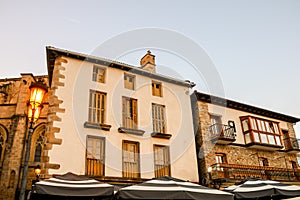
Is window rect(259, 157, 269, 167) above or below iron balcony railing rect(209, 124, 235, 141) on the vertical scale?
below

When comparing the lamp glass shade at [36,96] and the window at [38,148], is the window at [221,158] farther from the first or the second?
the window at [38,148]

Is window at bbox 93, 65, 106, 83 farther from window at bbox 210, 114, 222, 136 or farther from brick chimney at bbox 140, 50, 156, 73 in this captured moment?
window at bbox 210, 114, 222, 136

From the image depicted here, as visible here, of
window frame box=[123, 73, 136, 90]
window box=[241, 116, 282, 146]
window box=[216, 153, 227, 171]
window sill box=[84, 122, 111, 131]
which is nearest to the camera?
window sill box=[84, 122, 111, 131]

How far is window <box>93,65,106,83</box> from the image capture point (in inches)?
519

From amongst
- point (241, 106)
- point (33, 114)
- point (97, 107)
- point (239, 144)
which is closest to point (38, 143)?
point (97, 107)

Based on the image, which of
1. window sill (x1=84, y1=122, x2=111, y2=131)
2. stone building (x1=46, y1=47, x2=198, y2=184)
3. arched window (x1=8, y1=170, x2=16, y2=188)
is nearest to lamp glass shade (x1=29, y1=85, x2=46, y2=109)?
stone building (x1=46, y1=47, x2=198, y2=184)

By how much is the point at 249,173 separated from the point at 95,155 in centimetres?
951

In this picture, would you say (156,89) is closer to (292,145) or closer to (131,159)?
(131,159)

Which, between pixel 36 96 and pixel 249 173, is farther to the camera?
pixel 249 173

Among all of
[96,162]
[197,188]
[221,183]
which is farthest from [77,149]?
[221,183]

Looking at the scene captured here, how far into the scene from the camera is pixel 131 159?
12227 millimetres

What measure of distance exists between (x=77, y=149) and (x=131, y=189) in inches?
205

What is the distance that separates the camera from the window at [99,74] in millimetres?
13192

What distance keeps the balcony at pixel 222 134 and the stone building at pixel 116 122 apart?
169cm
